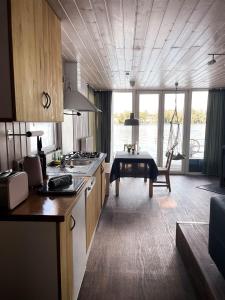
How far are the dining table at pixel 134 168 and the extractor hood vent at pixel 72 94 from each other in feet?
5.14

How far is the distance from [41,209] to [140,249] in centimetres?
164

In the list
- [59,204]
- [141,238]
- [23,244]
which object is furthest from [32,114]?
[141,238]

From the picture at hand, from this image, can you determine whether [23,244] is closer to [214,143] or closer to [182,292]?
[182,292]

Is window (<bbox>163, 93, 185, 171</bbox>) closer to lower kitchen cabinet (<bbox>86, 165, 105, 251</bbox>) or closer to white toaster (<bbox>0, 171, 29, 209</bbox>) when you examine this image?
lower kitchen cabinet (<bbox>86, 165, 105, 251</bbox>)

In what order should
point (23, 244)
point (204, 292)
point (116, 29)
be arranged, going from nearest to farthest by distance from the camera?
point (23, 244) → point (204, 292) → point (116, 29)

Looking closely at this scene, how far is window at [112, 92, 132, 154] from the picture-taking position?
624cm

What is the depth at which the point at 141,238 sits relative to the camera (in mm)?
2861

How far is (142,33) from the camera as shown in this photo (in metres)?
2.15

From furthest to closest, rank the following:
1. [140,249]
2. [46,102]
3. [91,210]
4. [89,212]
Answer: [140,249], [91,210], [89,212], [46,102]

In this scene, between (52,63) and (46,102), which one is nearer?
(46,102)

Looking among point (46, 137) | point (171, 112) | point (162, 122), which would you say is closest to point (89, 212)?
point (46, 137)

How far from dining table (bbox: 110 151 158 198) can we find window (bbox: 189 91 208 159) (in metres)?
2.40

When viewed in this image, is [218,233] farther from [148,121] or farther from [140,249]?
[148,121]

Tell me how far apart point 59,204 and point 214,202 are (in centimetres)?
127
